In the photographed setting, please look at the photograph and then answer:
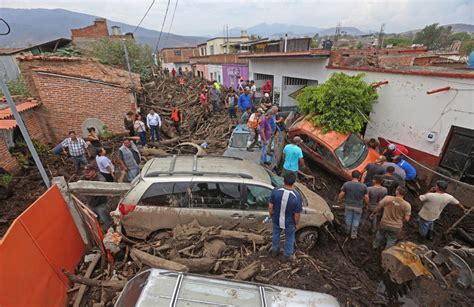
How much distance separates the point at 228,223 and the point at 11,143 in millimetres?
8098

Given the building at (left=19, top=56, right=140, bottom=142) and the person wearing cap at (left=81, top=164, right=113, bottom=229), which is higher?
the building at (left=19, top=56, right=140, bottom=142)

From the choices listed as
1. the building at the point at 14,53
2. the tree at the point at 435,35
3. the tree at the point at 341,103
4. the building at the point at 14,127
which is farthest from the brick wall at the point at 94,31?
the tree at the point at 435,35

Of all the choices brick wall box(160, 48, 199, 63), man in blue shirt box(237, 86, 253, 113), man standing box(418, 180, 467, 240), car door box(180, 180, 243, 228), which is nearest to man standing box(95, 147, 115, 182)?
car door box(180, 180, 243, 228)

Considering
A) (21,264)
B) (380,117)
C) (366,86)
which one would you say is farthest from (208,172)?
(380,117)

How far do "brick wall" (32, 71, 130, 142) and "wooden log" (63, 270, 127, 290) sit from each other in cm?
786

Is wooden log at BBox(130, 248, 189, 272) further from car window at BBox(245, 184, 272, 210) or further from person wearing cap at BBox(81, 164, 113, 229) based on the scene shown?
person wearing cap at BBox(81, 164, 113, 229)

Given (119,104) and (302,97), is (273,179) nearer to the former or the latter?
(302,97)

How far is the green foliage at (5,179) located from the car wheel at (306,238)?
26.6 feet

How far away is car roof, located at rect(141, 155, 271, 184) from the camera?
4.96m

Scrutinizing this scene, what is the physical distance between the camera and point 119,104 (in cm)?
1092

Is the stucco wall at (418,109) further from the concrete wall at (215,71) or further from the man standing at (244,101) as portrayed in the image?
the concrete wall at (215,71)

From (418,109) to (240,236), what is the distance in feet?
25.0

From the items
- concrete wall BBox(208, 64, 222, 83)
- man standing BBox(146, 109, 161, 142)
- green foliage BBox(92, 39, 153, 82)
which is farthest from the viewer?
concrete wall BBox(208, 64, 222, 83)

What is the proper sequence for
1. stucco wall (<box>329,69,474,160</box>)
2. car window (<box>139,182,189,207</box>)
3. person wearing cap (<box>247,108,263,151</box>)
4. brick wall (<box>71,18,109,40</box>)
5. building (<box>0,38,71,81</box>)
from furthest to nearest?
brick wall (<box>71,18,109,40</box>)
building (<box>0,38,71,81</box>)
person wearing cap (<box>247,108,263,151</box>)
stucco wall (<box>329,69,474,160</box>)
car window (<box>139,182,189,207</box>)
